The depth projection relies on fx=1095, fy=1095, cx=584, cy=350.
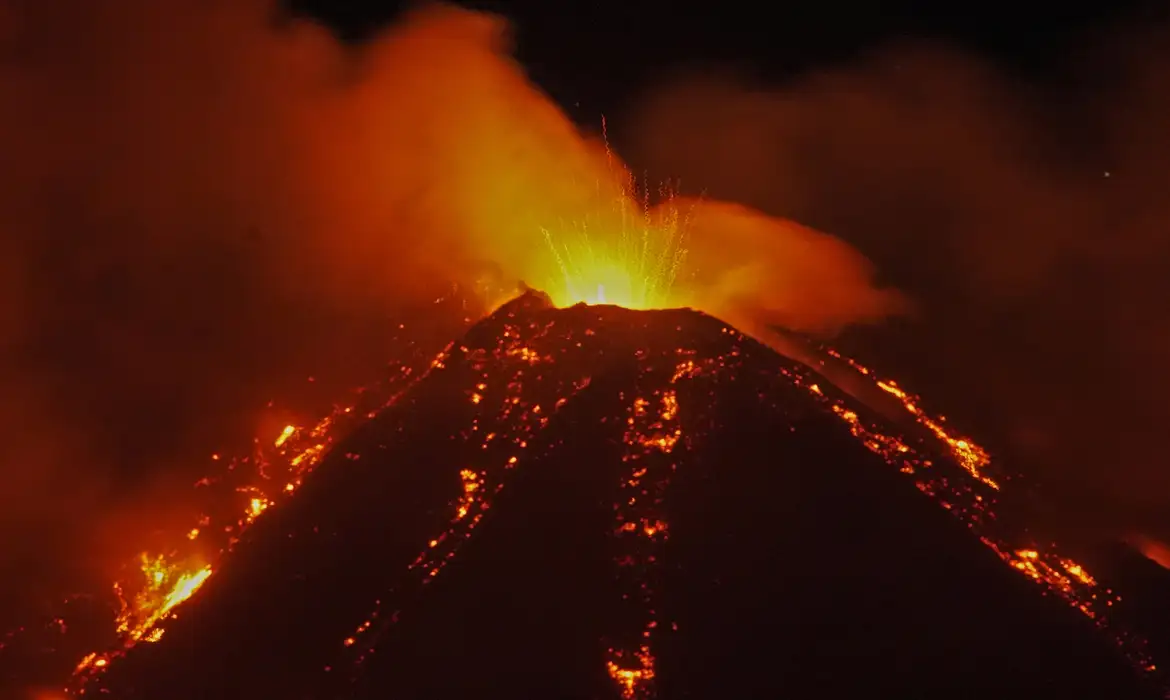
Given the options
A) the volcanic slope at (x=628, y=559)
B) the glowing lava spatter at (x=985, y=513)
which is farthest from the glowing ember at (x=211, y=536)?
the glowing lava spatter at (x=985, y=513)

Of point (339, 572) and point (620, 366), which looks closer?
point (339, 572)

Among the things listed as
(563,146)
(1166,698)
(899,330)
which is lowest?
(1166,698)

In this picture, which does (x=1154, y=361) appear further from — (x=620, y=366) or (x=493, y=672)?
(x=493, y=672)

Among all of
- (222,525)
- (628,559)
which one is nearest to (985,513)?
(628,559)

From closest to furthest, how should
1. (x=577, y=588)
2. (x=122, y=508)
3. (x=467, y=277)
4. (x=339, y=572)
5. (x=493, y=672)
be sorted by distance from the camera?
(x=493, y=672) < (x=577, y=588) < (x=339, y=572) < (x=122, y=508) < (x=467, y=277)

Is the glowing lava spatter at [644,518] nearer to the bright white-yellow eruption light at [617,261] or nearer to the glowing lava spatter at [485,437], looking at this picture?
the glowing lava spatter at [485,437]

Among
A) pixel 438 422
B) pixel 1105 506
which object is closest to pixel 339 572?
pixel 438 422

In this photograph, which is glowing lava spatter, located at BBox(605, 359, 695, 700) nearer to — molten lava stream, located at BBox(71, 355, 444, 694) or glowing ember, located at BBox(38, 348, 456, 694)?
molten lava stream, located at BBox(71, 355, 444, 694)

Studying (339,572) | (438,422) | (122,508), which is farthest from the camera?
(122,508)
